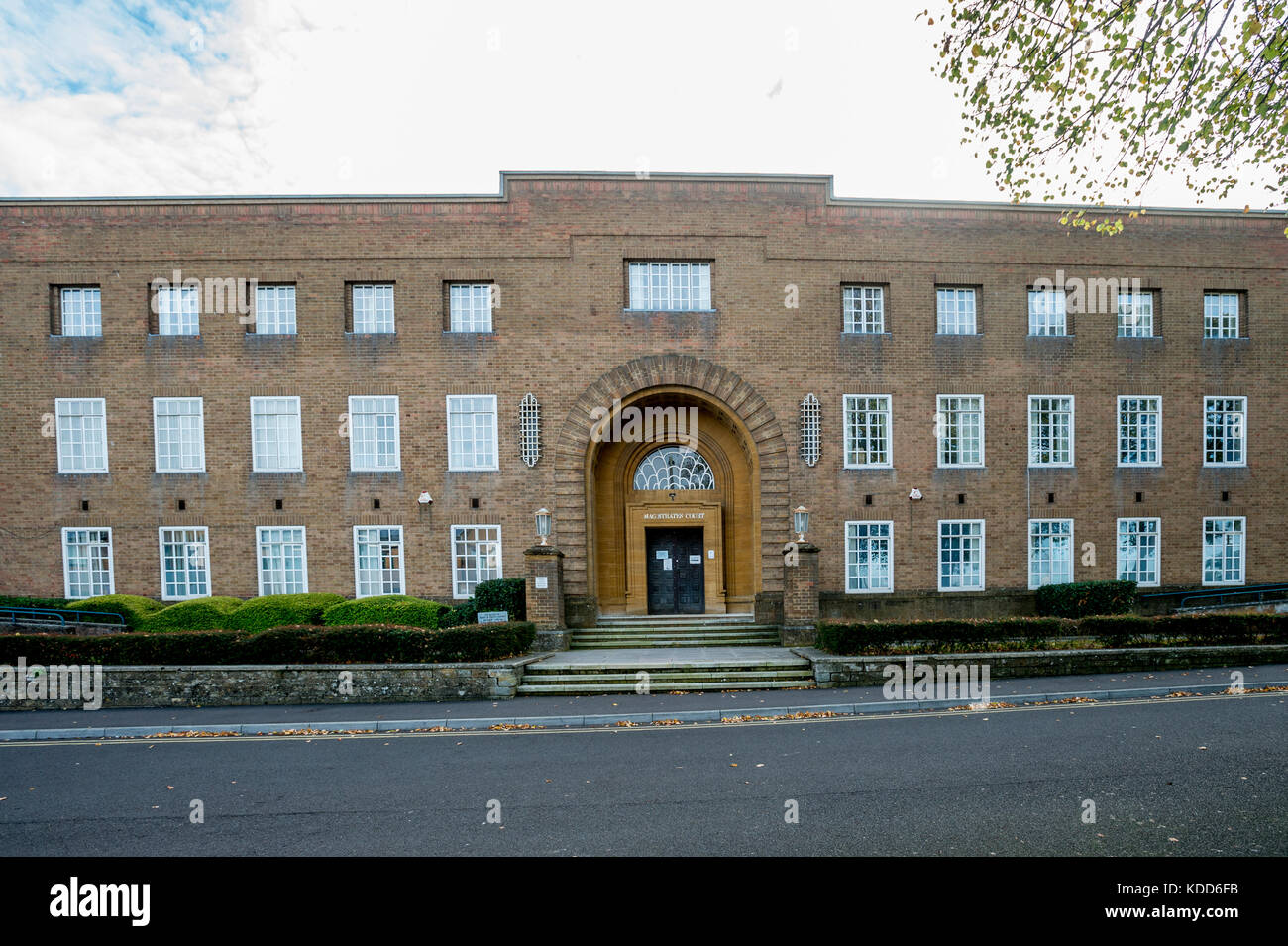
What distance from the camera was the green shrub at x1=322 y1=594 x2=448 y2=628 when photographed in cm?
1526

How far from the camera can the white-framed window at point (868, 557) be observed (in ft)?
57.2

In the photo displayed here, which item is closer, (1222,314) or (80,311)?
(80,311)

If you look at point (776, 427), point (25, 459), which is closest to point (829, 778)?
point (776, 427)

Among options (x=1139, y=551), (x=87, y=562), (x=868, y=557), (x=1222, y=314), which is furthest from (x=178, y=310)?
(x=1222, y=314)

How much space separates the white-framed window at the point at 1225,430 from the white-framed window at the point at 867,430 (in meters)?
9.91

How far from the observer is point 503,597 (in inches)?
614


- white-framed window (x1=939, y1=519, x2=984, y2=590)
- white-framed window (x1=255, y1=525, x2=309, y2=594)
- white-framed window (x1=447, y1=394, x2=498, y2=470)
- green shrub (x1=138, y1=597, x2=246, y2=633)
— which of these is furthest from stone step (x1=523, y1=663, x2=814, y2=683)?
green shrub (x1=138, y1=597, x2=246, y2=633)

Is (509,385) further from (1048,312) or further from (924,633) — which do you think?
(1048,312)

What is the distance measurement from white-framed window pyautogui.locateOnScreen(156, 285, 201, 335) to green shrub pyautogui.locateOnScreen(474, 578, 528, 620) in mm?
11109

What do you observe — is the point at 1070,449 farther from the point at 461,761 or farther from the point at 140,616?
the point at 140,616

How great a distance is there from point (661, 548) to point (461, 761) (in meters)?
11.2

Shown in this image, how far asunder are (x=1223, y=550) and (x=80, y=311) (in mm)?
34230

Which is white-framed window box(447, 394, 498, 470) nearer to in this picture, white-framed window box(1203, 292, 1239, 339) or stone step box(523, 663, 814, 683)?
stone step box(523, 663, 814, 683)
